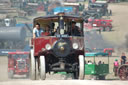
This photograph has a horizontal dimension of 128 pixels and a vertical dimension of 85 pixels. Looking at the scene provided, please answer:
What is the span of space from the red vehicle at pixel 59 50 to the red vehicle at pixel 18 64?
438 inches

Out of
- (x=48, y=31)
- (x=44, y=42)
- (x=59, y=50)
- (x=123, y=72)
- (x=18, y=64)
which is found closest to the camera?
(x=59, y=50)

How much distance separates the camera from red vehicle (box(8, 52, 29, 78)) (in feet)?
91.5

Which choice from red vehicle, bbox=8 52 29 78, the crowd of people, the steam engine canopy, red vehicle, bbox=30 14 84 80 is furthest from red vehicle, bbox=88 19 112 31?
the crowd of people

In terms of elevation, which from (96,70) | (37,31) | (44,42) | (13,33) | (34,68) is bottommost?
(13,33)

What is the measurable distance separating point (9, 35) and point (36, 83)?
32.5 m

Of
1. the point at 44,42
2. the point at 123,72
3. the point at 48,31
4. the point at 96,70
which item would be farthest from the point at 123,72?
the point at 44,42

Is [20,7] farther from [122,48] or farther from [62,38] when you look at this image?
[62,38]

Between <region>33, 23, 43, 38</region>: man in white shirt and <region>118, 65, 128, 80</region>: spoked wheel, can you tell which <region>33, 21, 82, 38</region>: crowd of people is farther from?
<region>118, 65, 128, 80</region>: spoked wheel

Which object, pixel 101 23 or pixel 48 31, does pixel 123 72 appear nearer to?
pixel 48 31

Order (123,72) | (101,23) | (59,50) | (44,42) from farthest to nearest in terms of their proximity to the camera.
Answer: (101,23)
(123,72)
(44,42)
(59,50)

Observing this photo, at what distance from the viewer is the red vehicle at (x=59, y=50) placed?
16.0 metres

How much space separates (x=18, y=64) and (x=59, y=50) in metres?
12.6

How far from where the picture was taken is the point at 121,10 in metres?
70.0

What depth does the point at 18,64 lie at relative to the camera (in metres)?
28.3
